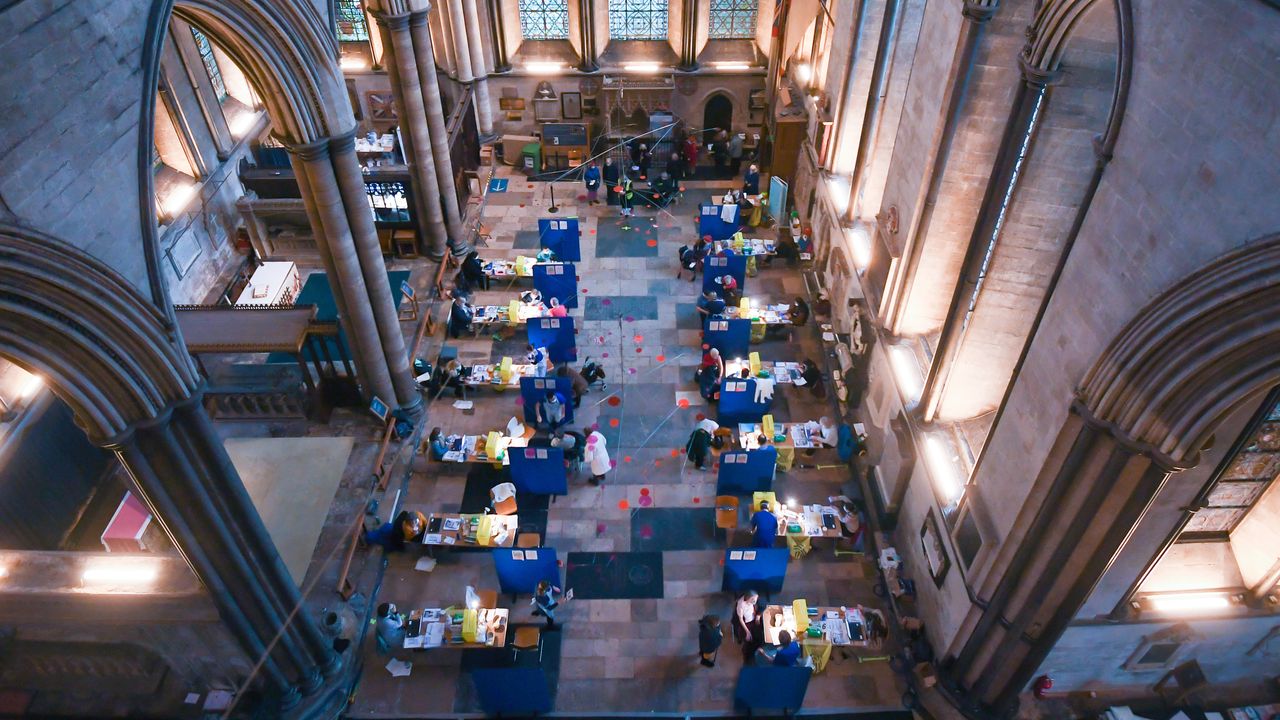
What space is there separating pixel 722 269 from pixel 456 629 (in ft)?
37.1

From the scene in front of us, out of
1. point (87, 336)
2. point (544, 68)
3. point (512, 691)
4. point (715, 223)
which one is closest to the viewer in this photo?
point (87, 336)

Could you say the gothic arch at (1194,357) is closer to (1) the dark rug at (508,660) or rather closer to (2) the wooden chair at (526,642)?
(1) the dark rug at (508,660)

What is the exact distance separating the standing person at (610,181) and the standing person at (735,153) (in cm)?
387

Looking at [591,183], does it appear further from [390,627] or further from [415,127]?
[390,627]

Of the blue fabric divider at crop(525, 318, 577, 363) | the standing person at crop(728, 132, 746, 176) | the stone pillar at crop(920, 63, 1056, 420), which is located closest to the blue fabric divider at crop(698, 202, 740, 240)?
the standing person at crop(728, 132, 746, 176)

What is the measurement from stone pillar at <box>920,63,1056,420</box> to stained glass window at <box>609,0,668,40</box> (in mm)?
18572

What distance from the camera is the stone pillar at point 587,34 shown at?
26.2 meters

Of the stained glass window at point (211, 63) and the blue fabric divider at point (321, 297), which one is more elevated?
the stained glass window at point (211, 63)

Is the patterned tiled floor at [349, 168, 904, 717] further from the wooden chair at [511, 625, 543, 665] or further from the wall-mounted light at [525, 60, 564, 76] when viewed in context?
the wall-mounted light at [525, 60, 564, 76]

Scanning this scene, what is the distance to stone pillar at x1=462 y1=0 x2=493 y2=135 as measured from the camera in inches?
993

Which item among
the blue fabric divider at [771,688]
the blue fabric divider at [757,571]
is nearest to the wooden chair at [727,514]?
the blue fabric divider at [757,571]

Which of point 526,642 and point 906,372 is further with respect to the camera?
point 906,372

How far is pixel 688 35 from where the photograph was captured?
87.4ft

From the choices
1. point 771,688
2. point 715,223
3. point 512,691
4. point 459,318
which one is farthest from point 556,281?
point 771,688
